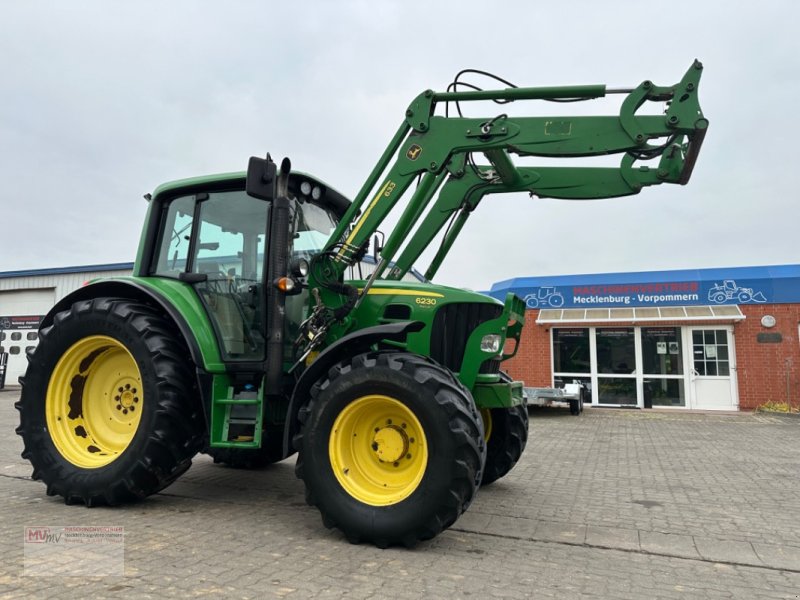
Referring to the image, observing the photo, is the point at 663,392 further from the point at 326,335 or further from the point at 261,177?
the point at 261,177

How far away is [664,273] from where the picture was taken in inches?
673

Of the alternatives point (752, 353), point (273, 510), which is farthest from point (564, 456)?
point (752, 353)

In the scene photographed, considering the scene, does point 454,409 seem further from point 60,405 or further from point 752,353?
A: point 752,353

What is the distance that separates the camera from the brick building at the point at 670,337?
1566cm

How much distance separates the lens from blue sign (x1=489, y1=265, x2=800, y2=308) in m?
15.9

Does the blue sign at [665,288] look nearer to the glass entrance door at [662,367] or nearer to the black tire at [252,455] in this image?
the glass entrance door at [662,367]

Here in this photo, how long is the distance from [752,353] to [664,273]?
3079 mm

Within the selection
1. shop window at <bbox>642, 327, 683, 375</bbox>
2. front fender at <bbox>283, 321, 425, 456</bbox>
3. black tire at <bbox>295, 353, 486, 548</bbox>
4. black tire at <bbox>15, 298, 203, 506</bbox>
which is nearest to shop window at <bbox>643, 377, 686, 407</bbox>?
shop window at <bbox>642, 327, 683, 375</bbox>

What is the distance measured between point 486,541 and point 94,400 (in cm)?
349

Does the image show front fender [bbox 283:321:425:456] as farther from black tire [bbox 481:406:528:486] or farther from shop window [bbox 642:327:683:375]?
shop window [bbox 642:327:683:375]

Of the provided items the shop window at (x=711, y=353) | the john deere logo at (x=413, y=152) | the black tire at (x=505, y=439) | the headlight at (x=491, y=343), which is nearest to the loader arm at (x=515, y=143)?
the john deere logo at (x=413, y=152)

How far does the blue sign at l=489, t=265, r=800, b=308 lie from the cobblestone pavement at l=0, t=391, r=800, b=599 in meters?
10.2

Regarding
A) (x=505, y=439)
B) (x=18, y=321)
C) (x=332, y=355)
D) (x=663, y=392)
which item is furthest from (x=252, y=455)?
(x=18, y=321)

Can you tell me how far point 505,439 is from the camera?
5484 mm
